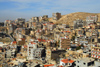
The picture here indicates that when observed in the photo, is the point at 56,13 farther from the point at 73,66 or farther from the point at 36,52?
the point at 73,66

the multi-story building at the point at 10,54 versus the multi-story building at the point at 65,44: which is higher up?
the multi-story building at the point at 65,44

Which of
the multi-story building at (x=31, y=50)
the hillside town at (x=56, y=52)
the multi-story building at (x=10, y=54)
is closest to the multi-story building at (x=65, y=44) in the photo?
the hillside town at (x=56, y=52)

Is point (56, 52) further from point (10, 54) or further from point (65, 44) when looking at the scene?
point (10, 54)

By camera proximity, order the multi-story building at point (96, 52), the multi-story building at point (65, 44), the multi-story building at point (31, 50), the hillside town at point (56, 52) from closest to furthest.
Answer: the hillside town at point (56, 52), the multi-story building at point (96, 52), the multi-story building at point (31, 50), the multi-story building at point (65, 44)

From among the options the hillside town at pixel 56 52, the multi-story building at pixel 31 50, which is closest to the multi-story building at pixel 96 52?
the hillside town at pixel 56 52

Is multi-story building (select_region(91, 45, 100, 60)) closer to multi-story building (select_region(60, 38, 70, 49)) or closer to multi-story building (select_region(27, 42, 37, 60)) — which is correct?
multi-story building (select_region(60, 38, 70, 49))

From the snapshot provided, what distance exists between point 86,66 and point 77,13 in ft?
Answer: 141

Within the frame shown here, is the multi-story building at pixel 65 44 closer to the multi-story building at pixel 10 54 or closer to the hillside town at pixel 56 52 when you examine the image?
the hillside town at pixel 56 52

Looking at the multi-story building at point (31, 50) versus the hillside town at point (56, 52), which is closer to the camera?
the hillside town at point (56, 52)

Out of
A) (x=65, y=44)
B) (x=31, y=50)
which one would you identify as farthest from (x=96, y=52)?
(x=31, y=50)

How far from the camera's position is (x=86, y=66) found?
11.7 meters

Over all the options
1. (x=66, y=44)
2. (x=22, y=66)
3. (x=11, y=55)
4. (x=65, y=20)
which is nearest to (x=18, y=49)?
(x=11, y=55)

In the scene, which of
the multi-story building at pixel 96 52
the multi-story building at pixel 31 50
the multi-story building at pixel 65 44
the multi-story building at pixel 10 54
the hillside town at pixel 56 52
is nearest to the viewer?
the hillside town at pixel 56 52

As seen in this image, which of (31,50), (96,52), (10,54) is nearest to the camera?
(96,52)
